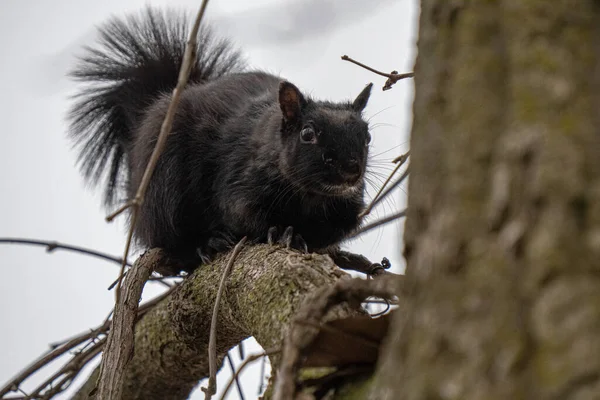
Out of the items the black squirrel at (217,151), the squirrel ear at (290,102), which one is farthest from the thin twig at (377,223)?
the squirrel ear at (290,102)

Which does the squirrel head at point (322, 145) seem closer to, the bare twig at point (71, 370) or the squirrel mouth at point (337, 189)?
the squirrel mouth at point (337, 189)

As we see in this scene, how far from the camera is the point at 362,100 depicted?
112 inches

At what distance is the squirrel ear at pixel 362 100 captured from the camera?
281cm

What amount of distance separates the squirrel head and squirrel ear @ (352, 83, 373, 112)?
0.12m

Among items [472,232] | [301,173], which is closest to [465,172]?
[472,232]

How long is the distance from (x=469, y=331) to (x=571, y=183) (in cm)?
14

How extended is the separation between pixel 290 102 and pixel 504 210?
6.74 ft

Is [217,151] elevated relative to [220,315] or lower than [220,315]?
elevated

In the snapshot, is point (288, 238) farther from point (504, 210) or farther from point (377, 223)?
point (504, 210)

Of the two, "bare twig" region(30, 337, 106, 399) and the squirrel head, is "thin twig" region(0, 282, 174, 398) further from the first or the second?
the squirrel head

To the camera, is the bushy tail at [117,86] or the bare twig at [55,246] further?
the bushy tail at [117,86]

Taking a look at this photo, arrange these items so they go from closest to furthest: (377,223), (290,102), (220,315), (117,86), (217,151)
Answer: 1. (220,315)
2. (377,223)
3. (290,102)
4. (217,151)
5. (117,86)

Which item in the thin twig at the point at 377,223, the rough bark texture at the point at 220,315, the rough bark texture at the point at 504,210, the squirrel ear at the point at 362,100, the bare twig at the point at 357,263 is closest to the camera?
the rough bark texture at the point at 504,210

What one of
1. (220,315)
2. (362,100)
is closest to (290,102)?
(362,100)
